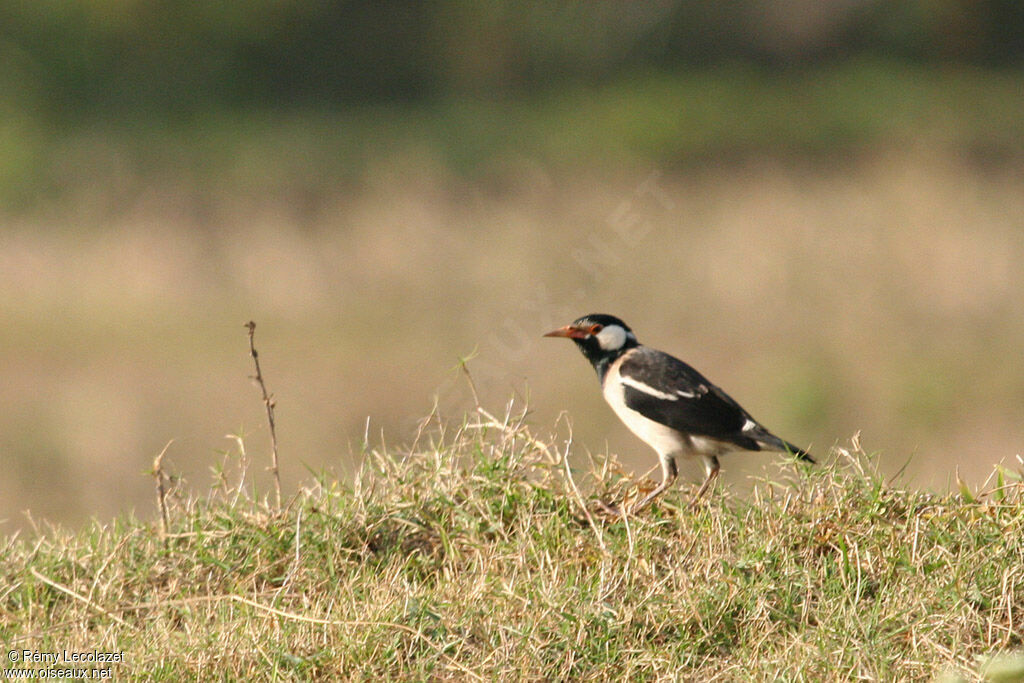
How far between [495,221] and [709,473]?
1153cm

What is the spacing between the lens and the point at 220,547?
4867 mm

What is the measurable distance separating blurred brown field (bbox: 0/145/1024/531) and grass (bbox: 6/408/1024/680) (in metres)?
6.16

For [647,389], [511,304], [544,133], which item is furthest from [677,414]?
[544,133]

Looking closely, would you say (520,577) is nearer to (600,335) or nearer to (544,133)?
(600,335)

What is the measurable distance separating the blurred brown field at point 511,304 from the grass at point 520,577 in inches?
242

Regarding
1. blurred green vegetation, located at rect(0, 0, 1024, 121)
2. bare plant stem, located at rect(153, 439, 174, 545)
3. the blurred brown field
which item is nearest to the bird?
bare plant stem, located at rect(153, 439, 174, 545)

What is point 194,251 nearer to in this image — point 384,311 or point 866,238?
point 384,311

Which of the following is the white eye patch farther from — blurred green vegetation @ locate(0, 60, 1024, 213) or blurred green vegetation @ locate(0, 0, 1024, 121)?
blurred green vegetation @ locate(0, 0, 1024, 121)

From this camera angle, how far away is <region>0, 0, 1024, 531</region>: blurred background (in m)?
12.9

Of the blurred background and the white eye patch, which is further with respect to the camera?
the blurred background

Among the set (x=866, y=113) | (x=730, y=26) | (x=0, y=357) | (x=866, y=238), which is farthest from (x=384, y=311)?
(x=730, y=26)

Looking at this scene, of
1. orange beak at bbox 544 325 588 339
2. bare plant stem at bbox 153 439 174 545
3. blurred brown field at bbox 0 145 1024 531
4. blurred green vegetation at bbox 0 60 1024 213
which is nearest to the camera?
bare plant stem at bbox 153 439 174 545

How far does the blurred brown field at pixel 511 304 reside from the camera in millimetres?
12531

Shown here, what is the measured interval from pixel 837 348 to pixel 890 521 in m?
9.64
